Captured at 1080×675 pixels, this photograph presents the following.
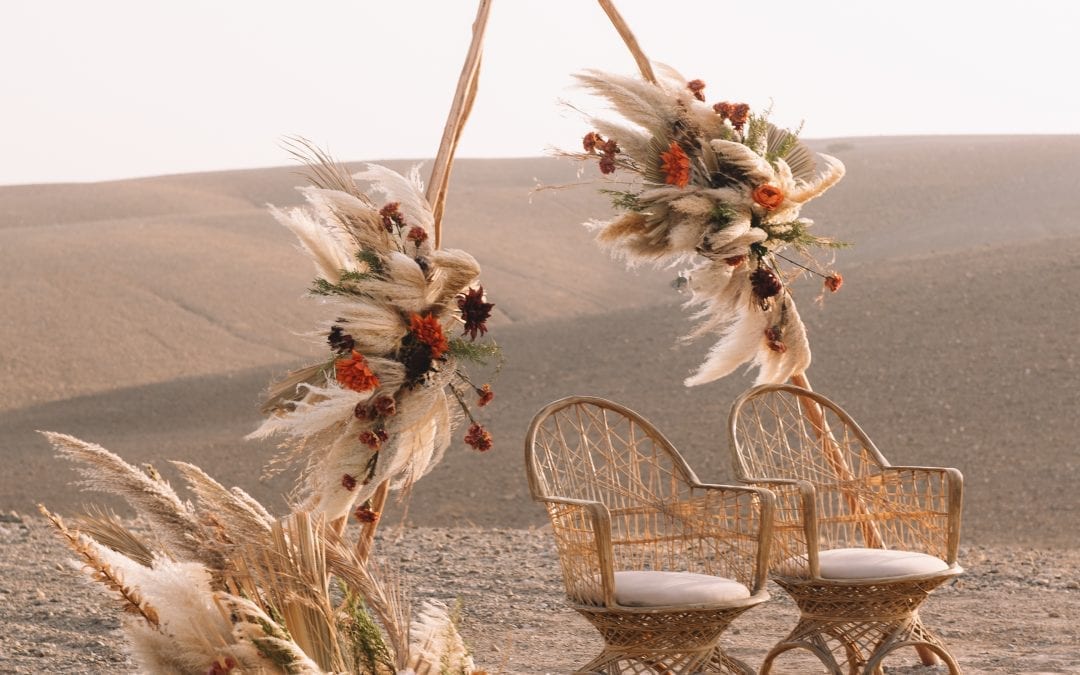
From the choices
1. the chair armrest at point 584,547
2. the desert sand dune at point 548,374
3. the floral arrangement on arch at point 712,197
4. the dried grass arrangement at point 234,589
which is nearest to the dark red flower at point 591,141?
the floral arrangement on arch at point 712,197

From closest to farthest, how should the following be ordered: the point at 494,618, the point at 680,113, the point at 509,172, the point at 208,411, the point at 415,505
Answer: the point at 680,113 → the point at 494,618 → the point at 415,505 → the point at 208,411 → the point at 509,172

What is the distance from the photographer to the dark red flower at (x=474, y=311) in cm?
332

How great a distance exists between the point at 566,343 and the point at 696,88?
43.4ft

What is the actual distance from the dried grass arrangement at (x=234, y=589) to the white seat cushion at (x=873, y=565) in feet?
6.71

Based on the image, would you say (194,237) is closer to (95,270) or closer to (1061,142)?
(95,270)

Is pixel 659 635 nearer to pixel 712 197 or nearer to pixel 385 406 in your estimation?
pixel 385 406

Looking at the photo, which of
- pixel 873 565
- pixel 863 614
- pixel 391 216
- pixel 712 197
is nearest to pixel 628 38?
pixel 712 197

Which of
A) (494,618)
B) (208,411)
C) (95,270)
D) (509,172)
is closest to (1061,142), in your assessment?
(509,172)

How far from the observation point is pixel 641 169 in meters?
4.39

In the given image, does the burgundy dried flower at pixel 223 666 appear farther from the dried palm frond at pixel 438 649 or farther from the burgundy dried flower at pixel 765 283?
the burgundy dried flower at pixel 765 283

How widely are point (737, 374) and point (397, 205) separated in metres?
12.3

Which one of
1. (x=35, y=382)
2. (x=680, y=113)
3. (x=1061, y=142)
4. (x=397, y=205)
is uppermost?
(x=1061, y=142)

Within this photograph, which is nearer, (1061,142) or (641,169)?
(641,169)

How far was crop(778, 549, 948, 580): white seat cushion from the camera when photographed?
384 cm
